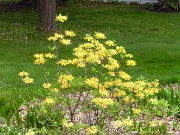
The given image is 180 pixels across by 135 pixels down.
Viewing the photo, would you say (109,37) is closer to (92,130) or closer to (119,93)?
(119,93)

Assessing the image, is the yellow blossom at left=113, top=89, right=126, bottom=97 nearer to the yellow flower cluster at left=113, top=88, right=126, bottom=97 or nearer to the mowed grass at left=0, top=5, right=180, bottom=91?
the yellow flower cluster at left=113, top=88, right=126, bottom=97

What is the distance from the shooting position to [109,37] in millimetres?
14039

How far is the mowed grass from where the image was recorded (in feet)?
29.8

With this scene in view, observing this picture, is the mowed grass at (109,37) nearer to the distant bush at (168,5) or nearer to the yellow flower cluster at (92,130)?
the distant bush at (168,5)

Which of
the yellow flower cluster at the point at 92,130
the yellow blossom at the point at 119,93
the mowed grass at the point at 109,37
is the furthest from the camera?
the mowed grass at the point at 109,37

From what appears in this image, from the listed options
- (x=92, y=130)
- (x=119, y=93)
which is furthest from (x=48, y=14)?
(x=92, y=130)

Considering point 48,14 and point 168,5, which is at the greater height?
point 48,14

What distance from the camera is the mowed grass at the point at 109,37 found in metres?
9.09

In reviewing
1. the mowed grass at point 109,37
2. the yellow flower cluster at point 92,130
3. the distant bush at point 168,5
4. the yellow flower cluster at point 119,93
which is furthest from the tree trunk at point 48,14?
the yellow flower cluster at point 92,130

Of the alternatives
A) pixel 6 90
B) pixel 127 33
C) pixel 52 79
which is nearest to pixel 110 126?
pixel 6 90

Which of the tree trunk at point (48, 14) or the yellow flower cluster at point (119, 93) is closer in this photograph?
the yellow flower cluster at point (119, 93)

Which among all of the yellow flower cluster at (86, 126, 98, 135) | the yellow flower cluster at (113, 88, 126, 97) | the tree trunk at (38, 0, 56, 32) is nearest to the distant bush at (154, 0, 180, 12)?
the tree trunk at (38, 0, 56, 32)

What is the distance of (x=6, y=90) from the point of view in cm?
736

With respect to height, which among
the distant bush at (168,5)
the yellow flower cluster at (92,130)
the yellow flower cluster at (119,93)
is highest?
the yellow flower cluster at (119,93)
